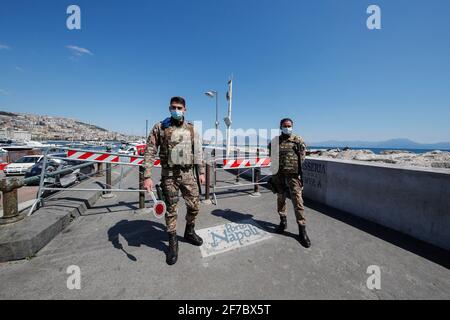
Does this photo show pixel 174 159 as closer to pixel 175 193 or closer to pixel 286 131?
pixel 175 193

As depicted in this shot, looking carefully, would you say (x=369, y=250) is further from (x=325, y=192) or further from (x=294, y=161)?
(x=325, y=192)

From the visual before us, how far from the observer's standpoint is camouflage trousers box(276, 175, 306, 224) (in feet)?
11.4

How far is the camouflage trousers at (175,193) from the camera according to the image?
120 inches

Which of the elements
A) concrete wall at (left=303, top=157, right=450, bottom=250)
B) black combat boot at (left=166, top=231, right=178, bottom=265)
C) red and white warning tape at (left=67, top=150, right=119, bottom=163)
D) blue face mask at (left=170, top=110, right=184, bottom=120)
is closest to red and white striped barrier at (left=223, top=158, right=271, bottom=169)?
concrete wall at (left=303, top=157, right=450, bottom=250)

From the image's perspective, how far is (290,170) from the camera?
3.62 meters

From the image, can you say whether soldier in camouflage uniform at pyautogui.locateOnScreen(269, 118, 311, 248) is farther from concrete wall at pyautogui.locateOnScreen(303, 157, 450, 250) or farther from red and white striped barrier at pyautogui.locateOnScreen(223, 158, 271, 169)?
red and white striped barrier at pyautogui.locateOnScreen(223, 158, 271, 169)

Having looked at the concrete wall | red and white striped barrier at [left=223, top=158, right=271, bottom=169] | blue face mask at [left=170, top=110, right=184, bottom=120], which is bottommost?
the concrete wall

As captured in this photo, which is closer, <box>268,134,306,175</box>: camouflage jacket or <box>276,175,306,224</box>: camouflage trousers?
<box>276,175,306,224</box>: camouflage trousers

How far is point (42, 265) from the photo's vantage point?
107 inches

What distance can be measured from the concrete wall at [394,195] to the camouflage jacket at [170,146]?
3.82m

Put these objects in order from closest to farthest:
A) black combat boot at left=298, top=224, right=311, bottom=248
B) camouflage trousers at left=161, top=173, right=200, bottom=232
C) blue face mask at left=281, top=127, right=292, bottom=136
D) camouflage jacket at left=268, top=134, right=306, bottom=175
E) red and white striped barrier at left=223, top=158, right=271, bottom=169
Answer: camouflage trousers at left=161, top=173, right=200, bottom=232 → black combat boot at left=298, top=224, right=311, bottom=248 → camouflage jacket at left=268, top=134, right=306, bottom=175 → blue face mask at left=281, top=127, right=292, bottom=136 → red and white striped barrier at left=223, top=158, right=271, bottom=169

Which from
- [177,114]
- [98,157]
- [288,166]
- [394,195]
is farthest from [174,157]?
[394,195]

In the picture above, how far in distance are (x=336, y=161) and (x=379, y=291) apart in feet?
11.0

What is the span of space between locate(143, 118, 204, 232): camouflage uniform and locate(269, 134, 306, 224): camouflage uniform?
164 centimetres
